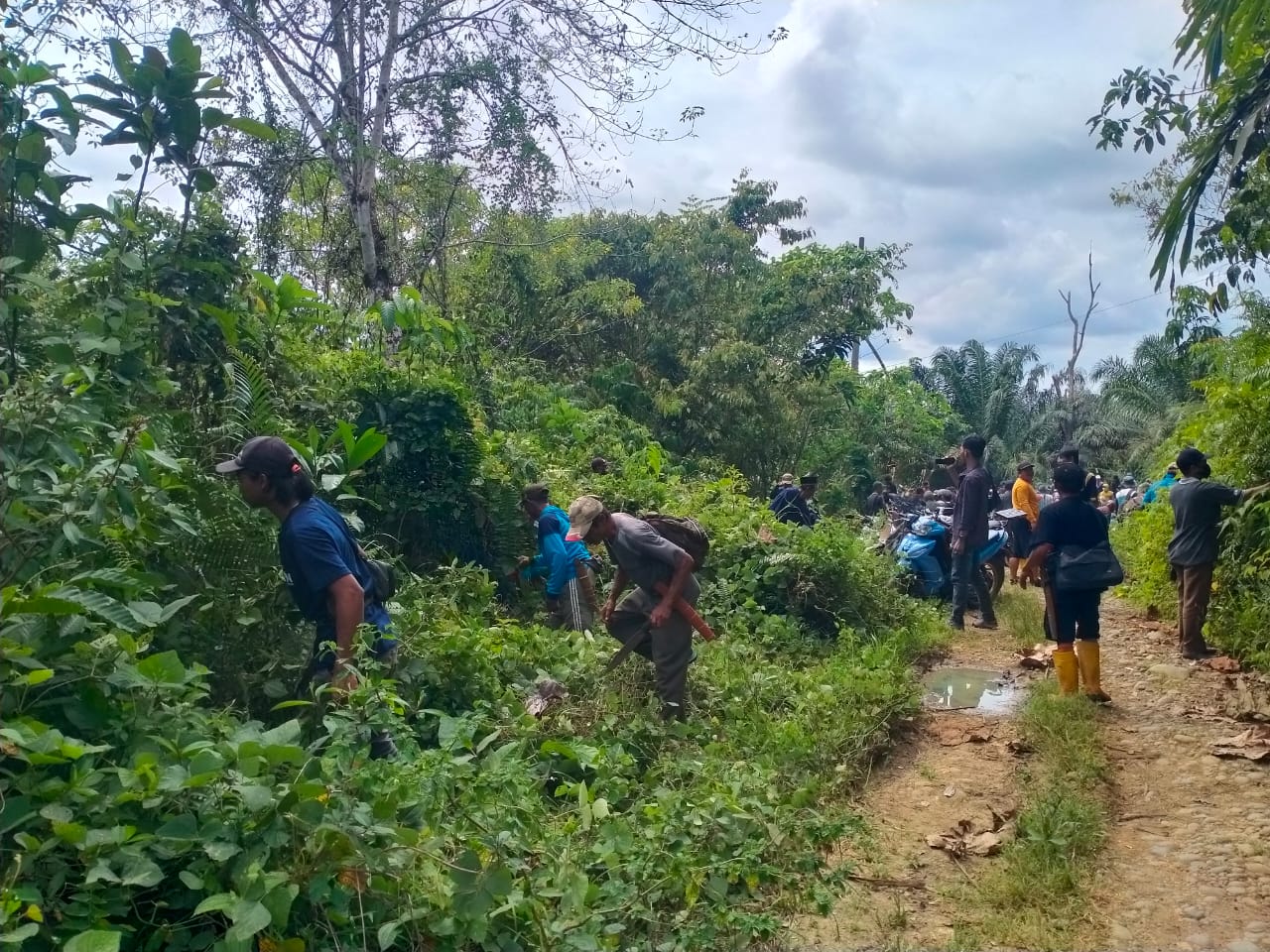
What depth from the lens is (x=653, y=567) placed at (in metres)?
5.54

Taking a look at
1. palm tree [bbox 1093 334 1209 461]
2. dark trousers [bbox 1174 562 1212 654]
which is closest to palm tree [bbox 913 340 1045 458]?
palm tree [bbox 1093 334 1209 461]

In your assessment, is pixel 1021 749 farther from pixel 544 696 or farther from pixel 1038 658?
pixel 544 696

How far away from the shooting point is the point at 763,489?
19.3 meters

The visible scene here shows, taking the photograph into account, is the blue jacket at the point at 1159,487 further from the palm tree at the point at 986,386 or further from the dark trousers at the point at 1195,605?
the palm tree at the point at 986,386

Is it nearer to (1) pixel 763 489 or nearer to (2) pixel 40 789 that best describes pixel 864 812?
(2) pixel 40 789

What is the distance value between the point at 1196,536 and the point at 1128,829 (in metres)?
3.56

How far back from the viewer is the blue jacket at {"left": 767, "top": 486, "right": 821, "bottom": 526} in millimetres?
11875

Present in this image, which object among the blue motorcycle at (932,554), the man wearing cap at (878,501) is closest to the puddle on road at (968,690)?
the blue motorcycle at (932,554)

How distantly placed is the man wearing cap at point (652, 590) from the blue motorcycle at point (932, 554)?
5.44 meters

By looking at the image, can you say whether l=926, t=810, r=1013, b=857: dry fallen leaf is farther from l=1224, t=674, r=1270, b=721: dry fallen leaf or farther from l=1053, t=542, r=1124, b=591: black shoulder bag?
l=1224, t=674, r=1270, b=721: dry fallen leaf

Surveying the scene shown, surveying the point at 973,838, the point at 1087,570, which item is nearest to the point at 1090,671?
the point at 1087,570

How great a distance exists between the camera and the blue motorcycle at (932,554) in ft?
35.1

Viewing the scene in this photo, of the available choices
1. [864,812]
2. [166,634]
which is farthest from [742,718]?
[166,634]

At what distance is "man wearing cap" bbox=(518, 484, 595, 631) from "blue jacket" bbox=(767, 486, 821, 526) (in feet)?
14.9
